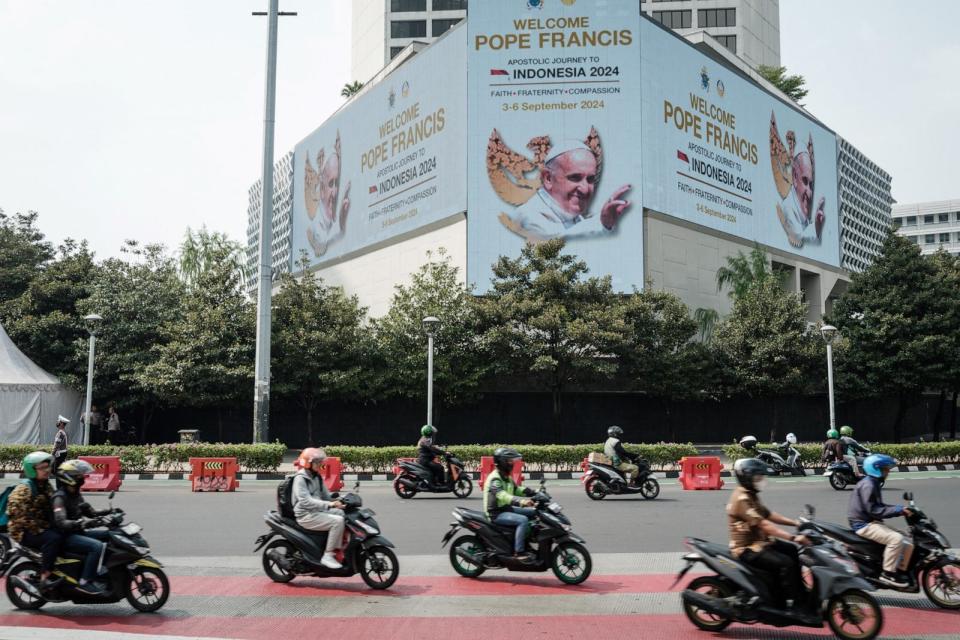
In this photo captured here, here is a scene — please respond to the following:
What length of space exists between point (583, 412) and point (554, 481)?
13899 millimetres

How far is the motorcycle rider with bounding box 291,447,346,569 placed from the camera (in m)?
8.06

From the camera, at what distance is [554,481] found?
846 inches

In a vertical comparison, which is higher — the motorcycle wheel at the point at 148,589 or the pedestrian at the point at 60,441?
the pedestrian at the point at 60,441

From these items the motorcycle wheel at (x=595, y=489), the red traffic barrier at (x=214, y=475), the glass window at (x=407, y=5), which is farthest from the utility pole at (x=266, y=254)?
the glass window at (x=407, y=5)

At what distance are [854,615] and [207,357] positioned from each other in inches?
1075

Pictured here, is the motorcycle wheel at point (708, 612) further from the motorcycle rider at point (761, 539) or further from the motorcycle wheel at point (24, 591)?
the motorcycle wheel at point (24, 591)

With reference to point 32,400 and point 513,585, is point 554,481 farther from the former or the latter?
point 32,400

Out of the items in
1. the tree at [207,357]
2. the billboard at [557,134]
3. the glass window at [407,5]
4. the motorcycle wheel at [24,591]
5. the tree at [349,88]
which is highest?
the glass window at [407,5]

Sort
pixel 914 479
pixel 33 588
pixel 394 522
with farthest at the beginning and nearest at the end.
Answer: pixel 914 479
pixel 394 522
pixel 33 588

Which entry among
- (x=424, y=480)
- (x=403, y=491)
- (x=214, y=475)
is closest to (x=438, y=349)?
(x=214, y=475)

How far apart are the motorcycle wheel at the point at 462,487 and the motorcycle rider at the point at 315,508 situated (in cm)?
895

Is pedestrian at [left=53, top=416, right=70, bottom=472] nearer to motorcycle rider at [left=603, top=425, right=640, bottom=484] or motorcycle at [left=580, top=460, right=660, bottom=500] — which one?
motorcycle at [left=580, top=460, right=660, bottom=500]

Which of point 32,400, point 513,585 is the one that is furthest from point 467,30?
point 513,585

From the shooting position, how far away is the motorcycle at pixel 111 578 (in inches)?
285
